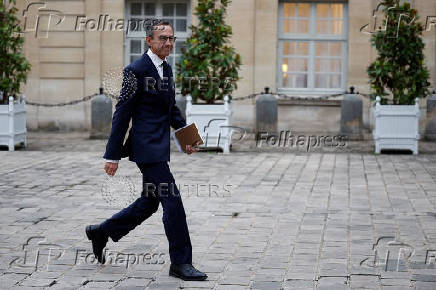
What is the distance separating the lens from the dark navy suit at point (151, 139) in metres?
5.62

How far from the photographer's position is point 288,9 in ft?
63.4

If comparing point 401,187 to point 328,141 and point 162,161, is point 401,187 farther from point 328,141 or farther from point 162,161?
point 328,141

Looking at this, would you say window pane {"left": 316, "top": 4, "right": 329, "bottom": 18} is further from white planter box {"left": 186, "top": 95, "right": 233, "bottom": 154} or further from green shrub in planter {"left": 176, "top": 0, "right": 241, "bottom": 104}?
white planter box {"left": 186, "top": 95, "right": 233, "bottom": 154}

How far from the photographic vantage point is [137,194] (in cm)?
977

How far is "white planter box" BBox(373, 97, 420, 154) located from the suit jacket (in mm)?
9307

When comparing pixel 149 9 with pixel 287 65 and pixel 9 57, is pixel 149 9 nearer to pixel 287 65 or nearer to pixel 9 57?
pixel 287 65

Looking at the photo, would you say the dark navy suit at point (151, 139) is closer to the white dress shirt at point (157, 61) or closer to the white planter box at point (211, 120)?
the white dress shirt at point (157, 61)

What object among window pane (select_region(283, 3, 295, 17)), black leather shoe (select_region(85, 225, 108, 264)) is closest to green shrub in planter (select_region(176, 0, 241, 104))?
window pane (select_region(283, 3, 295, 17))

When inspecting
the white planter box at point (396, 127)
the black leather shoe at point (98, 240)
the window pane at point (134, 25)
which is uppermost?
the window pane at point (134, 25)

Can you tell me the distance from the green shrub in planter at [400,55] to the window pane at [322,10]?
4.38m

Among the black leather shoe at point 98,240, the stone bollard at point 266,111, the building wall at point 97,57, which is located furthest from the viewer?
the building wall at point 97,57

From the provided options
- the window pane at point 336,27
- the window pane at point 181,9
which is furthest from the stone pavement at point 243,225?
the window pane at point 181,9

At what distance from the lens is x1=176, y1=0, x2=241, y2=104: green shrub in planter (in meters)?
14.9

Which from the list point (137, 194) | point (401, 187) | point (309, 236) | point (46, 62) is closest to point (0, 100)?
point (46, 62)
